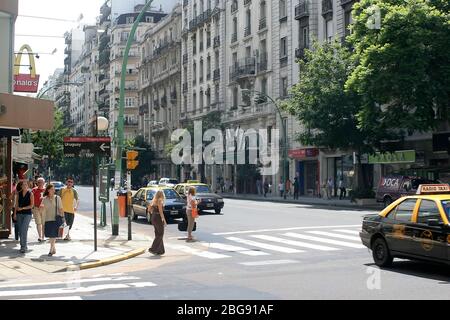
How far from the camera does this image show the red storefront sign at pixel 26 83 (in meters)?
32.6

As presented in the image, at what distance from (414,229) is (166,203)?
16079mm

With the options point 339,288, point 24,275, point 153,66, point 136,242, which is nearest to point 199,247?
point 136,242

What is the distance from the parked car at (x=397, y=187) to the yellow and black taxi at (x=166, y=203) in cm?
1160

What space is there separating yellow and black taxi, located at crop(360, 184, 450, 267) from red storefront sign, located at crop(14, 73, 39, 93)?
23.7 m

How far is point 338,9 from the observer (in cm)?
4812

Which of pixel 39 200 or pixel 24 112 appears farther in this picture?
pixel 39 200

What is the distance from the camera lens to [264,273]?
12.4 m

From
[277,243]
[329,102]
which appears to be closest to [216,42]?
[329,102]

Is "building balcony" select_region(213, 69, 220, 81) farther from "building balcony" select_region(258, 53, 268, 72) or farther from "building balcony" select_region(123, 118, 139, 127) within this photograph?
"building balcony" select_region(123, 118, 139, 127)

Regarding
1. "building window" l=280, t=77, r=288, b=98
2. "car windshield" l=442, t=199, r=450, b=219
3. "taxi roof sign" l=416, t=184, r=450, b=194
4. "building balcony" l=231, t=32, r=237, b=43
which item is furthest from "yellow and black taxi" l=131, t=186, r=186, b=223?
"building balcony" l=231, t=32, r=237, b=43

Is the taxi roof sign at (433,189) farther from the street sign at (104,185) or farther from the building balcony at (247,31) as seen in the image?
the building balcony at (247,31)

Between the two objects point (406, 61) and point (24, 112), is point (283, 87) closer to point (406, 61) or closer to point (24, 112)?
point (406, 61)

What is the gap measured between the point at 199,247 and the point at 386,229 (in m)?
6.70

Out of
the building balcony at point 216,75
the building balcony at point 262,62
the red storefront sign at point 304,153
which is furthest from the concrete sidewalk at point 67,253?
the building balcony at point 216,75
